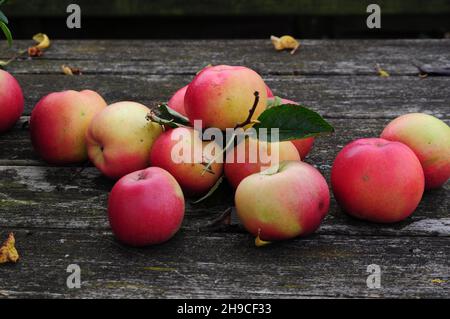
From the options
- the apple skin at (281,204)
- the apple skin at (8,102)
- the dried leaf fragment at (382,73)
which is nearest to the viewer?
the apple skin at (281,204)

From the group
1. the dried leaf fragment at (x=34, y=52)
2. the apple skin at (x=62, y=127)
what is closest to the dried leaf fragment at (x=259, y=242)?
the apple skin at (x=62, y=127)

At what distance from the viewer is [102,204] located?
1233 mm

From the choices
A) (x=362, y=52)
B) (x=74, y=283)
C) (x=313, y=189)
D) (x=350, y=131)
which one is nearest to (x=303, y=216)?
(x=313, y=189)

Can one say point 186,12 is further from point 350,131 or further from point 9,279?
point 9,279

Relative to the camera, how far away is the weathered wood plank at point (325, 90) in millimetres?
1726

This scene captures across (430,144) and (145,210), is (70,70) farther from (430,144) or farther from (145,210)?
(430,144)

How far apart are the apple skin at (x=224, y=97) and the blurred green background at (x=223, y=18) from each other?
1.81 meters

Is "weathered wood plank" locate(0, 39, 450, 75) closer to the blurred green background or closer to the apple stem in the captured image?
the blurred green background

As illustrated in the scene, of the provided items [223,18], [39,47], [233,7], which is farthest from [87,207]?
[223,18]

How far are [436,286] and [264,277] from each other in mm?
235

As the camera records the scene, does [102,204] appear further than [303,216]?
Yes

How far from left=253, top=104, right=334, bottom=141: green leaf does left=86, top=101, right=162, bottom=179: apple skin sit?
24 centimetres

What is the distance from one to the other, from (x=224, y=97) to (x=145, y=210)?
262 millimetres

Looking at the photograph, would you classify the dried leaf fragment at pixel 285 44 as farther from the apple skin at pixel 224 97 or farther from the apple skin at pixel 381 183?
the apple skin at pixel 381 183
